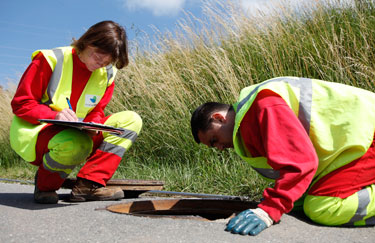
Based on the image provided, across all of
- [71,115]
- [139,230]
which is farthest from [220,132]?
[71,115]

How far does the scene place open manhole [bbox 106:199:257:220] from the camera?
307 centimetres

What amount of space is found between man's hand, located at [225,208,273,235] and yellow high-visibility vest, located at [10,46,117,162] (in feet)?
6.04

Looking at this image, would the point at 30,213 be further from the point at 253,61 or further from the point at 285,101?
the point at 253,61

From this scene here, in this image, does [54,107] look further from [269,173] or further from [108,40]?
[269,173]

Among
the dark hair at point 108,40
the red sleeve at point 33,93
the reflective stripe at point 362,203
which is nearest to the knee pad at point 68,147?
the red sleeve at point 33,93

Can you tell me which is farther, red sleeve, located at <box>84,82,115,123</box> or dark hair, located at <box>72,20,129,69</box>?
red sleeve, located at <box>84,82,115,123</box>

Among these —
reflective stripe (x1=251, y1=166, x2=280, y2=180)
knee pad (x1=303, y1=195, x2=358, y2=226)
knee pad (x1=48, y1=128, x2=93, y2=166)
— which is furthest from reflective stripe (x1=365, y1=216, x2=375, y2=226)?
knee pad (x1=48, y1=128, x2=93, y2=166)

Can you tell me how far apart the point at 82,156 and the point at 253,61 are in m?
3.03

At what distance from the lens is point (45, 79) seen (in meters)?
3.24

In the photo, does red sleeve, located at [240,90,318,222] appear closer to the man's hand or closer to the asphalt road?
the man's hand

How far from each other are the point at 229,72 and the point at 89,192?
2790 mm

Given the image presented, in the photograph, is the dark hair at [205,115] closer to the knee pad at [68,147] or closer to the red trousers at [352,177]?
the red trousers at [352,177]

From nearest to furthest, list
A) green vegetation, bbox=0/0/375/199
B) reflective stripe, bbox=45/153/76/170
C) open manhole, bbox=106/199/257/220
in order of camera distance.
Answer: open manhole, bbox=106/199/257/220, reflective stripe, bbox=45/153/76/170, green vegetation, bbox=0/0/375/199

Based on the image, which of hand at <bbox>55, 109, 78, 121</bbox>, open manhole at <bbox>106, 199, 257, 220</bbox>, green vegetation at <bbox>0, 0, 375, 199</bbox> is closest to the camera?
hand at <bbox>55, 109, 78, 121</bbox>
